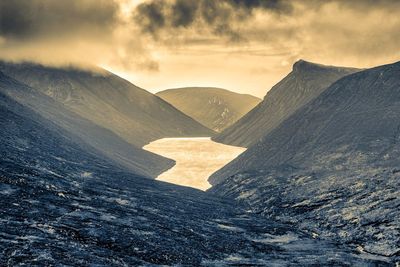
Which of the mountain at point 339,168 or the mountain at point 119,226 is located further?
the mountain at point 339,168

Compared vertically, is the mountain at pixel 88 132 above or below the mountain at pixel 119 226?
above

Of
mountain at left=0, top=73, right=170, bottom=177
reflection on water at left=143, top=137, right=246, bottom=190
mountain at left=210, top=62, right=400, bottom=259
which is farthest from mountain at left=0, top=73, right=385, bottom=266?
mountain at left=0, top=73, right=170, bottom=177

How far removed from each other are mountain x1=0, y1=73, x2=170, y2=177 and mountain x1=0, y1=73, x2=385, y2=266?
49919 millimetres

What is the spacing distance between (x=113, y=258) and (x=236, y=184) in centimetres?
4966

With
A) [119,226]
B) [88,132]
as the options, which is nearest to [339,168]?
[119,226]

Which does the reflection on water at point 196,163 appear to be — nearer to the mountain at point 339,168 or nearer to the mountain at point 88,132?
the mountain at point 88,132

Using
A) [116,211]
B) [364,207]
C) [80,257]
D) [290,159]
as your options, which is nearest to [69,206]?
[116,211]

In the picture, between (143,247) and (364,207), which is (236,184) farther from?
(143,247)

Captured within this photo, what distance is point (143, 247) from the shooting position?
134 feet

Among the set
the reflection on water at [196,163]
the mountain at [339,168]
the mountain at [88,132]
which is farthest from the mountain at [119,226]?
the mountain at [88,132]

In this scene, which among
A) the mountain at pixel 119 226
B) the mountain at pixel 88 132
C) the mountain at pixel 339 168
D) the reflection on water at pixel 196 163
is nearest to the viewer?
the mountain at pixel 119 226

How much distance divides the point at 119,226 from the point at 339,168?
4365 cm

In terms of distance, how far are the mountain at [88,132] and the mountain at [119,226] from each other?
4992cm

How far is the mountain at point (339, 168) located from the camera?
52.9m
